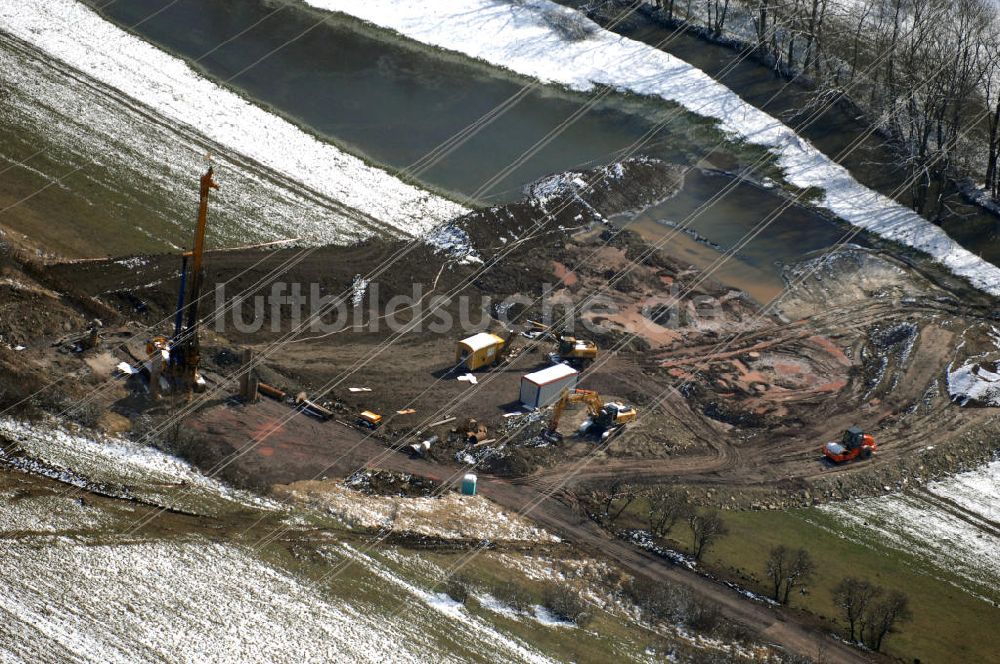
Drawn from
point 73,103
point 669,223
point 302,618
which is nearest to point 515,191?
point 669,223

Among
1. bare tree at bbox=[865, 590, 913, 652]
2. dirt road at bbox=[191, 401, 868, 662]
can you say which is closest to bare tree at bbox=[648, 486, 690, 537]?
dirt road at bbox=[191, 401, 868, 662]

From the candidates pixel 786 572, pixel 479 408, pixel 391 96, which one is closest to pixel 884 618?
pixel 786 572

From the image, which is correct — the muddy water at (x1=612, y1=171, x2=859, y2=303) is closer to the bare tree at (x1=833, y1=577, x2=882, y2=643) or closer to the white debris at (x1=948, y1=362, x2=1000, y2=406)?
the white debris at (x1=948, y1=362, x2=1000, y2=406)

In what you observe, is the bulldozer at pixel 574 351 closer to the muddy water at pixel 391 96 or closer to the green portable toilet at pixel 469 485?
the green portable toilet at pixel 469 485

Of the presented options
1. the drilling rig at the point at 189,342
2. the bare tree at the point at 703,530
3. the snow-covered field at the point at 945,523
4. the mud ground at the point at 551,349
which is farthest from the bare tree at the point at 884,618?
the drilling rig at the point at 189,342

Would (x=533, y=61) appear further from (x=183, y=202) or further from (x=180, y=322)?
(x=180, y=322)

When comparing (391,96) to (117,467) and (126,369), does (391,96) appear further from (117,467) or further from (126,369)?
(117,467)
